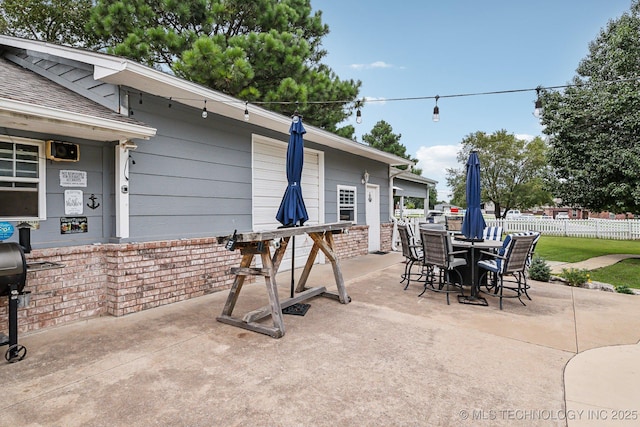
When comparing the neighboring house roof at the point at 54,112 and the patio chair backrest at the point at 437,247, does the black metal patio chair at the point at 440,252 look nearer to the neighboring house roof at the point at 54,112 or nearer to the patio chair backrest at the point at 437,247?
the patio chair backrest at the point at 437,247

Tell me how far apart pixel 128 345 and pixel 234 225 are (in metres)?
2.72

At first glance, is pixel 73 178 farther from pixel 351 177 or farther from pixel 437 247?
pixel 351 177

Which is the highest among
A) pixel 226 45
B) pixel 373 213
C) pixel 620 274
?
pixel 226 45

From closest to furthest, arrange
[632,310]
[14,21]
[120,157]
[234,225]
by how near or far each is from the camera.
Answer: [120,157]
[632,310]
[234,225]
[14,21]

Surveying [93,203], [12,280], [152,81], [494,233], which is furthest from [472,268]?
[12,280]

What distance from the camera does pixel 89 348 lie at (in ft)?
10.4

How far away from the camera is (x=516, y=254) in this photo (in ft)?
15.0

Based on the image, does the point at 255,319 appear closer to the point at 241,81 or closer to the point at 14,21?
the point at 241,81

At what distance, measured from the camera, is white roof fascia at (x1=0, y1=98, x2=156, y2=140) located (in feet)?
9.78

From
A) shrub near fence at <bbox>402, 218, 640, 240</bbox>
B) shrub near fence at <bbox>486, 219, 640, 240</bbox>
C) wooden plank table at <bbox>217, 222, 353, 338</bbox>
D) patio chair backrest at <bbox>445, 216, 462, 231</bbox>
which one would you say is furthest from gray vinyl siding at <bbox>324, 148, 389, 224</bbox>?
shrub near fence at <bbox>486, 219, 640, 240</bbox>

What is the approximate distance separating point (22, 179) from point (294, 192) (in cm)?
299

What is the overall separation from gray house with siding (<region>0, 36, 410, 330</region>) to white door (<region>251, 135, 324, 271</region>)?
243 millimetres

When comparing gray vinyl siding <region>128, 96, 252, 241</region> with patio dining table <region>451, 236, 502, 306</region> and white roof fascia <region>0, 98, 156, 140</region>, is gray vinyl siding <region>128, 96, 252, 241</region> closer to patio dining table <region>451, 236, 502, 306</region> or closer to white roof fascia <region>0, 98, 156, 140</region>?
white roof fascia <region>0, 98, 156, 140</region>

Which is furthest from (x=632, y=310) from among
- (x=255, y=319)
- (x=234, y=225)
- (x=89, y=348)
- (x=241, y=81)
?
(x=241, y=81)
